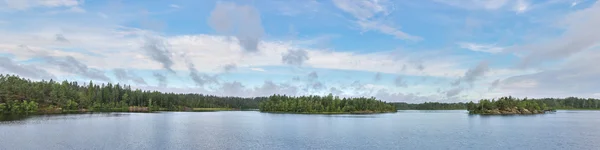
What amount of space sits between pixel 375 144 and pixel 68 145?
49.6m

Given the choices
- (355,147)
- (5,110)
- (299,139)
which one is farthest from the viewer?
(5,110)

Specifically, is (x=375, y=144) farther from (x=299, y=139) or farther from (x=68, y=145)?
(x=68, y=145)

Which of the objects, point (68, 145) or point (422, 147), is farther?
point (422, 147)

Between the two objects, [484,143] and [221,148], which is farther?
[484,143]

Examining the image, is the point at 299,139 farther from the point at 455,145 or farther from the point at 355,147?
the point at 455,145

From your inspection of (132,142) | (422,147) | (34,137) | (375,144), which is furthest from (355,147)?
(34,137)

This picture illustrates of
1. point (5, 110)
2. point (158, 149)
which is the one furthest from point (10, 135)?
point (5, 110)

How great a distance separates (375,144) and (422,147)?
8085 millimetres

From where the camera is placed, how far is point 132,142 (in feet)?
221

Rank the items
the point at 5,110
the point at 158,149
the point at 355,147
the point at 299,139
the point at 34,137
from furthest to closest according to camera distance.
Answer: the point at 5,110 → the point at 299,139 → the point at 34,137 → the point at 355,147 → the point at 158,149

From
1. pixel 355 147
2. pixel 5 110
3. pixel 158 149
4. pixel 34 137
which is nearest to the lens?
pixel 158 149

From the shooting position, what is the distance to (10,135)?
73.7m

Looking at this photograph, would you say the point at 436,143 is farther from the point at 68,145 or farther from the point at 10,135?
the point at 10,135

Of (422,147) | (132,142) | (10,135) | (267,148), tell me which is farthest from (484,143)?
(10,135)
